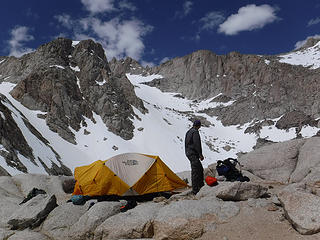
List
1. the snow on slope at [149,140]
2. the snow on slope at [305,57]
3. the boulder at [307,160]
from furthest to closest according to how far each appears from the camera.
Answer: the snow on slope at [305,57]
the snow on slope at [149,140]
the boulder at [307,160]

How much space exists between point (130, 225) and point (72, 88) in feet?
236

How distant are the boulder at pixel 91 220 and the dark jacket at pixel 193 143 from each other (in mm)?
3425

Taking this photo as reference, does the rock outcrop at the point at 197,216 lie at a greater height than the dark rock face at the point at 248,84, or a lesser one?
lesser

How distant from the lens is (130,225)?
764 cm

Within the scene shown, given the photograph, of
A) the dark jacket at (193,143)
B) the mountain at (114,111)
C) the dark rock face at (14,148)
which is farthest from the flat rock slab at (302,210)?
the dark rock face at (14,148)

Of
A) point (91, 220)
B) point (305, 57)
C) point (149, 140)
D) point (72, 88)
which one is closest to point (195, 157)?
point (91, 220)

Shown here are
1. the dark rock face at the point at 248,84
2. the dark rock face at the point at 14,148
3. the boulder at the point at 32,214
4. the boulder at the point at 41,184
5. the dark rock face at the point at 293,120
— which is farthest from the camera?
the dark rock face at the point at 248,84

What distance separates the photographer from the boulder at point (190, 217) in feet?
22.4

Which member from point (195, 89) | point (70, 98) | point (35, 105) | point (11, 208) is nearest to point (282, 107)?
point (195, 89)

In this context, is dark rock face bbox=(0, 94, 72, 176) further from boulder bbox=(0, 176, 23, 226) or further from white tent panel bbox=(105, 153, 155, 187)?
white tent panel bbox=(105, 153, 155, 187)

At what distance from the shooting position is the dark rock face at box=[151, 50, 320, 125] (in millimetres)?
112188

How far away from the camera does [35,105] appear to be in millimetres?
66875

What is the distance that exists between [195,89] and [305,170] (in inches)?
6083

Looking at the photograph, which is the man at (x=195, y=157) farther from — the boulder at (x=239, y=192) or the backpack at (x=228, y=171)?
the boulder at (x=239, y=192)
